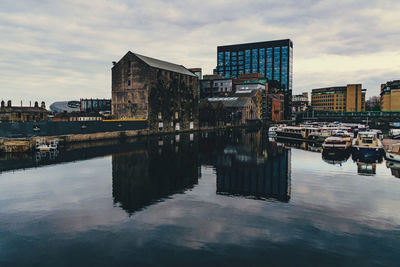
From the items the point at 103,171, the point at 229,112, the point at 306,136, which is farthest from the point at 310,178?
the point at 229,112

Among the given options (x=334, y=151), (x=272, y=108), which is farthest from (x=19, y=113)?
(x=272, y=108)

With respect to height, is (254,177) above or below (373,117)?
below

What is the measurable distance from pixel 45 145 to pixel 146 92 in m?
40.9

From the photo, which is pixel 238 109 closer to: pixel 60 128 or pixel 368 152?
pixel 60 128

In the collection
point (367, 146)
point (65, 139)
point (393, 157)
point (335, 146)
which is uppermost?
point (65, 139)

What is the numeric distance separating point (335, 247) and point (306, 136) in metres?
66.9

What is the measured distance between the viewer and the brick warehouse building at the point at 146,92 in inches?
3435

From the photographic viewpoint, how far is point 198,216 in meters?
18.0

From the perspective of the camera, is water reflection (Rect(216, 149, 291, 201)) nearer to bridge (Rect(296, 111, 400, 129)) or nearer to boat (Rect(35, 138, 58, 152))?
boat (Rect(35, 138, 58, 152))

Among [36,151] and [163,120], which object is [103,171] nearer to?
[36,151]

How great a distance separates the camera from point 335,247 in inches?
539

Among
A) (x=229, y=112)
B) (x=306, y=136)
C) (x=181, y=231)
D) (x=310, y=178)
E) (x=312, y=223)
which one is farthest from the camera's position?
(x=229, y=112)

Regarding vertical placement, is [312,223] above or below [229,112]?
below

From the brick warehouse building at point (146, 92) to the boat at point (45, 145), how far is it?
3516cm
